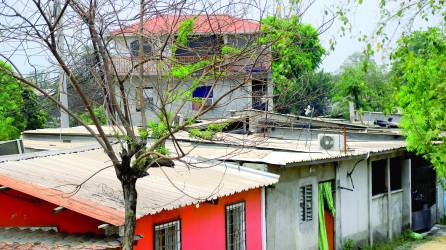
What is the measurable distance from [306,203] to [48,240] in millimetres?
7829

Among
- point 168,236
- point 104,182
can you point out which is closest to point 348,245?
point 168,236

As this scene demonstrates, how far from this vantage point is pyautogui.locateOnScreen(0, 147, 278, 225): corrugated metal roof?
8641 millimetres

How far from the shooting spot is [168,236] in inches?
414

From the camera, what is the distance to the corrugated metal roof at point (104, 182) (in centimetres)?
864

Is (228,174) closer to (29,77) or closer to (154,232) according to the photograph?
(154,232)

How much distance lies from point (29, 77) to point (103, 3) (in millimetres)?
1301

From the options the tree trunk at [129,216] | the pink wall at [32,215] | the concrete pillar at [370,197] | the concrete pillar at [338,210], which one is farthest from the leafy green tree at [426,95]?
the pink wall at [32,215]

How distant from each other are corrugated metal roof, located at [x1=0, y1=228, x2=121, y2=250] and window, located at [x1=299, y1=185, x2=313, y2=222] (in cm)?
712

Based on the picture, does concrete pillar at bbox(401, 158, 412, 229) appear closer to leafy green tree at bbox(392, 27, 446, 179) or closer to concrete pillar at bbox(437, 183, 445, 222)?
concrete pillar at bbox(437, 183, 445, 222)

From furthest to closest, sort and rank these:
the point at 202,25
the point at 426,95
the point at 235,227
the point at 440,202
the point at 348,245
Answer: the point at 440,202
the point at 348,245
the point at 426,95
the point at 235,227
the point at 202,25

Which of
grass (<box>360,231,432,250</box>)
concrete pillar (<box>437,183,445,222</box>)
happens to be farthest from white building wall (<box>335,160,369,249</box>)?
concrete pillar (<box>437,183,445,222</box>)

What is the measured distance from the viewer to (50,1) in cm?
710

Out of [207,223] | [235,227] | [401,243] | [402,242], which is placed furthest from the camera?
[402,242]

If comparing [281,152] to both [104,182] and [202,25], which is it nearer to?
[104,182]
